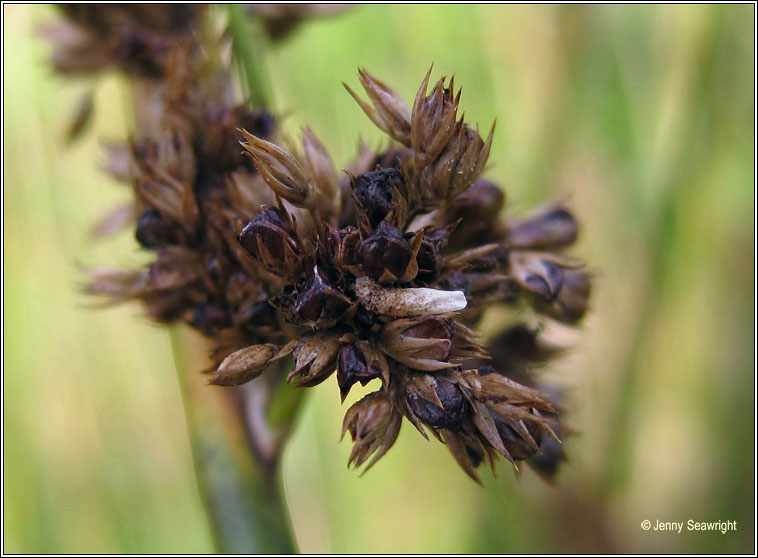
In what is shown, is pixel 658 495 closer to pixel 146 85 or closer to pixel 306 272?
pixel 306 272

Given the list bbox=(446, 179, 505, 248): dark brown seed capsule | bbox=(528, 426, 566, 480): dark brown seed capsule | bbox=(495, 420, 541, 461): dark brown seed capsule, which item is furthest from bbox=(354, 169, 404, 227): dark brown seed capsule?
bbox=(528, 426, 566, 480): dark brown seed capsule

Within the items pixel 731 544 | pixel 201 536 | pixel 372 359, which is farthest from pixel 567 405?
pixel 201 536

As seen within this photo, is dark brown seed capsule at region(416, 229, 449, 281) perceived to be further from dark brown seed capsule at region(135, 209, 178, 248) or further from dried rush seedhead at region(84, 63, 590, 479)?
dark brown seed capsule at region(135, 209, 178, 248)

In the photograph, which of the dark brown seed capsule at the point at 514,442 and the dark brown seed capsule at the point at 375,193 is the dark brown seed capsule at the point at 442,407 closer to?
the dark brown seed capsule at the point at 514,442

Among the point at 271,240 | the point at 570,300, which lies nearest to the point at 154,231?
the point at 271,240

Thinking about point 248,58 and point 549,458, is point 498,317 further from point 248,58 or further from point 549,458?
point 248,58

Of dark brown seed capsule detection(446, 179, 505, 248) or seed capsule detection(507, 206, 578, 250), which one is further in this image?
seed capsule detection(507, 206, 578, 250)
